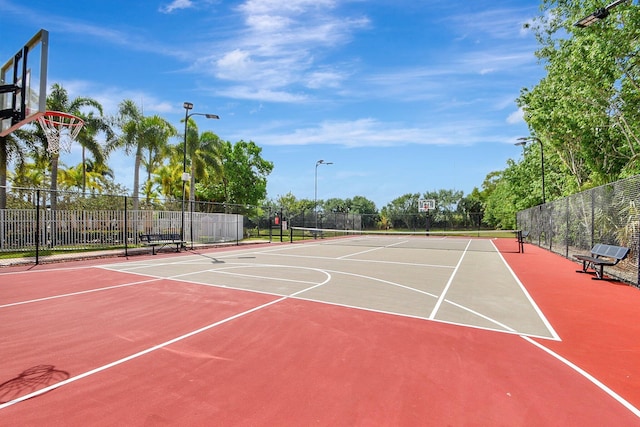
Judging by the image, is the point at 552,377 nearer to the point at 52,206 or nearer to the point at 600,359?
the point at 600,359

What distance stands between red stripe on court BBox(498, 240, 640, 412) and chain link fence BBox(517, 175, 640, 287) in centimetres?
142

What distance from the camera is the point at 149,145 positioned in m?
27.9

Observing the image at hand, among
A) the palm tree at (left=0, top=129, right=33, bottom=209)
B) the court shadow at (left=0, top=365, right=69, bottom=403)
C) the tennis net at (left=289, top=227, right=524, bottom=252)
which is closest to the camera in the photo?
the court shadow at (left=0, top=365, right=69, bottom=403)

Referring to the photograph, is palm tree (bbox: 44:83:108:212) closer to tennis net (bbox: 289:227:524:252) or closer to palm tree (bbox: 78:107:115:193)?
palm tree (bbox: 78:107:115:193)

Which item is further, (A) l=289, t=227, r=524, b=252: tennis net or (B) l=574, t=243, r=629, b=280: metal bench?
(A) l=289, t=227, r=524, b=252: tennis net

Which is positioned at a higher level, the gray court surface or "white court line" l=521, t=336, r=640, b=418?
the gray court surface

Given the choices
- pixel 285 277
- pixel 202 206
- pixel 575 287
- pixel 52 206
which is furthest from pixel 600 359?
pixel 202 206

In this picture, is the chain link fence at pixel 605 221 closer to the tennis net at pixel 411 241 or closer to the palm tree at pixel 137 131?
the tennis net at pixel 411 241

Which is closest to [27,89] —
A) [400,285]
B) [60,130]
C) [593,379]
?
[60,130]

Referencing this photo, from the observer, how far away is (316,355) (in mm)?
5012

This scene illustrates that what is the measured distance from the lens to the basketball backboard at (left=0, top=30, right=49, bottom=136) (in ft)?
26.3

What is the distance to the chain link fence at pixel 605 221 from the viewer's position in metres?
11.1

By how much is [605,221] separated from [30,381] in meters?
17.0

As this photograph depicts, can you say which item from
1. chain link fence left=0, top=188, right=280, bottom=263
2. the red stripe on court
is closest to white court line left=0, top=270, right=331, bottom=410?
the red stripe on court
